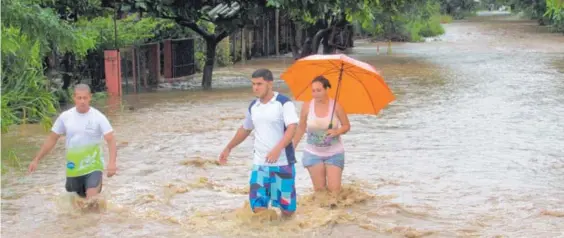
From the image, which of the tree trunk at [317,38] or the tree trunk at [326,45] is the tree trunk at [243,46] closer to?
the tree trunk at [326,45]

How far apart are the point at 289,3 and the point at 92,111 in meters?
12.9

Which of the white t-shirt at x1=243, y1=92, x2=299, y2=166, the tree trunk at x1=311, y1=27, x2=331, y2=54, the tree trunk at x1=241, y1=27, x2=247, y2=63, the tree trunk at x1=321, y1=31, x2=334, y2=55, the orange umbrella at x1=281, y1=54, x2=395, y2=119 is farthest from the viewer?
the tree trunk at x1=241, y1=27, x2=247, y2=63

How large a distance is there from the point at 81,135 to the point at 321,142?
87.0 inches

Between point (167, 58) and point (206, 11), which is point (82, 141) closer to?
point (206, 11)

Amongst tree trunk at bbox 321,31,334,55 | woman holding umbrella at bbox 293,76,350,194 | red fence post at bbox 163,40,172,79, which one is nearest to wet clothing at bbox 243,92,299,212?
woman holding umbrella at bbox 293,76,350,194

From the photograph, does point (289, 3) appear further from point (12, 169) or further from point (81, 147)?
point (81, 147)

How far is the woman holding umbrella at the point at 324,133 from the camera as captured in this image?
306 inches

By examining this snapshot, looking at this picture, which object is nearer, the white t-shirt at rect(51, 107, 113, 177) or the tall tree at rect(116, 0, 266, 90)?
the white t-shirt at rect(51, 107, 113, 177)

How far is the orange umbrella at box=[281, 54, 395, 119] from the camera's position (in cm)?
825

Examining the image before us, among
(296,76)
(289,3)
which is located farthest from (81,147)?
(289,3)

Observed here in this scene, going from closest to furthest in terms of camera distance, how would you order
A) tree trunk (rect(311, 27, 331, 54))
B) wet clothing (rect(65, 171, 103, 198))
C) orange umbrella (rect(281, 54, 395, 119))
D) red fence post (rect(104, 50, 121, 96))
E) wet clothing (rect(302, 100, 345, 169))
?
wet clothing (rect(65, 171, 103, 198)) → wet clothing (rect(302, 100, 345, 169)) → orange umbrella (rect(281, 54, 395, 119)) → red fence post (rect(104, 50, 121, 96)) → tree trunk (rect(311, 27, 331, 54))

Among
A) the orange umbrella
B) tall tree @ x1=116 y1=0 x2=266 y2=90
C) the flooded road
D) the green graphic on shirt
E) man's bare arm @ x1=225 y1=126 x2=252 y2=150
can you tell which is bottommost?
the flooded road

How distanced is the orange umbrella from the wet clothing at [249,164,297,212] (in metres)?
1.44

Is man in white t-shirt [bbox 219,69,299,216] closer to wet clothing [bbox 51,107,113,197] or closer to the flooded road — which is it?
the flooded road
